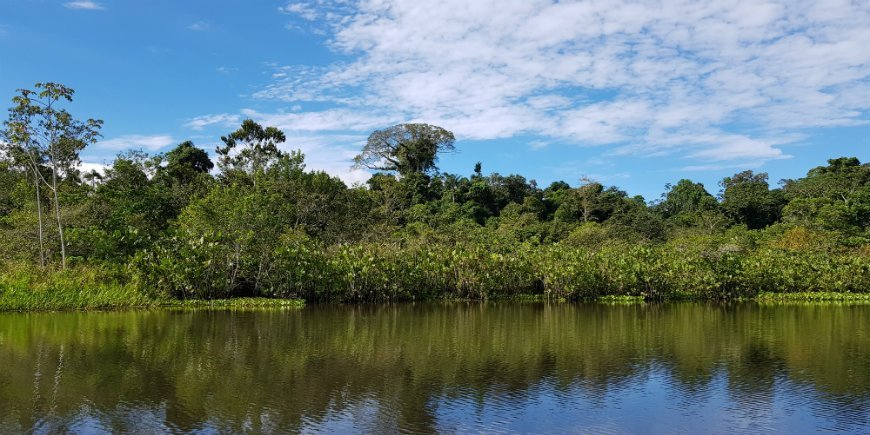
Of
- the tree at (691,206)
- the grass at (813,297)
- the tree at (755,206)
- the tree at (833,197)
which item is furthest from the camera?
the tree at (755,206)

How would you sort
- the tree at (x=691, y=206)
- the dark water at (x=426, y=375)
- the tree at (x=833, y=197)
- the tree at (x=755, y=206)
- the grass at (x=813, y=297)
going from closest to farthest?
the dark water at (x=426, y=375) → the grass at (x=813, y=297) → the tree at (x=833, y=197) → the tree at (x=691, y=206) → the tree at (x=755, y=206)

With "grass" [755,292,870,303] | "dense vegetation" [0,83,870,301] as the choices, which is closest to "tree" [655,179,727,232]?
"dense vegetation" [0,83,870,301]

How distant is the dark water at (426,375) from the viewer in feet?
23.6

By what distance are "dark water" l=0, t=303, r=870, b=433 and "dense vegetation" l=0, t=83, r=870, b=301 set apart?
4.51m

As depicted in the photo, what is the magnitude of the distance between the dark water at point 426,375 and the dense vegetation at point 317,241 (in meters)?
4.51

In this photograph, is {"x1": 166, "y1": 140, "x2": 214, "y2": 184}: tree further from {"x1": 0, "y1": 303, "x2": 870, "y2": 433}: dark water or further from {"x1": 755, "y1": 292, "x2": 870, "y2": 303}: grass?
{"x1": 755, "y1": 292, "x2": 870, "y2": 303}: grass

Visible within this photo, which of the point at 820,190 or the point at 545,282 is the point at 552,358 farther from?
the point at 820,190

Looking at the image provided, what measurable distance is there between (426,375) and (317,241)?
16.2 metres

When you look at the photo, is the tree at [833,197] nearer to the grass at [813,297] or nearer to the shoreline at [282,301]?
the grass at [813,297]

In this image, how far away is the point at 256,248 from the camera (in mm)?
21891

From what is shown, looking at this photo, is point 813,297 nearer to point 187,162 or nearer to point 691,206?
point 691,206

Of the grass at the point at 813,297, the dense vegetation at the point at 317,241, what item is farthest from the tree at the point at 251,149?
the grass at the point at 813,297

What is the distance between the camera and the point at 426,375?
970 cm

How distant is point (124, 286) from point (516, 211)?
1095 inches
